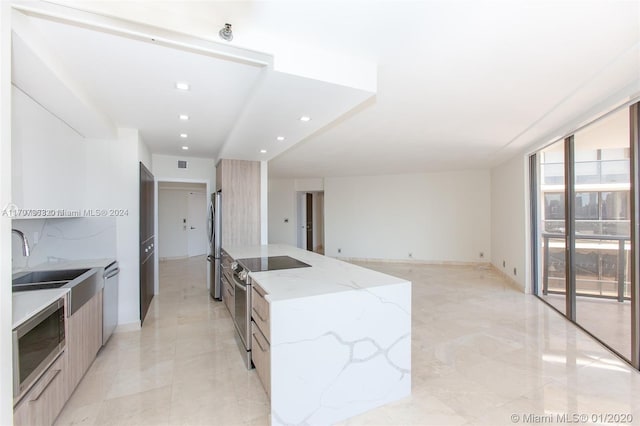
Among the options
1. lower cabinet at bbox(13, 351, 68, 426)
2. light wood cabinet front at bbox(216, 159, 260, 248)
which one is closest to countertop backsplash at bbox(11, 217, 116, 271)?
lower cabinet at bbox(13, 351, 68, 426)

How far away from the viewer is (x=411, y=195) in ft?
24.3

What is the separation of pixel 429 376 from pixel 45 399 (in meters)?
2.65

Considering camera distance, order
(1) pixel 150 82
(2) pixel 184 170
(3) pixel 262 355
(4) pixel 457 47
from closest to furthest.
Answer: (4) pixel 457 47
(3) pixel 262 355
(1) pixel 150 82
(2) pixel 184 170

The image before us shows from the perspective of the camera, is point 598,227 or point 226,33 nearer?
point 226,33

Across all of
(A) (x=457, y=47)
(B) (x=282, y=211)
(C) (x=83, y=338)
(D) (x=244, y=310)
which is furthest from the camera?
(B) (x=282, y=211)

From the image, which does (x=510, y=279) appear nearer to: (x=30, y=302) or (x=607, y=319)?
(x=607, y=319)

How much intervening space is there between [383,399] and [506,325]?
7.54 ft

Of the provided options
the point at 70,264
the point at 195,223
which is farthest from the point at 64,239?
the point at 195,223

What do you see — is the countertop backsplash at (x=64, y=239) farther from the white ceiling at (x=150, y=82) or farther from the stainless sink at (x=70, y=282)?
the white ceiling at (x=150, y=82)

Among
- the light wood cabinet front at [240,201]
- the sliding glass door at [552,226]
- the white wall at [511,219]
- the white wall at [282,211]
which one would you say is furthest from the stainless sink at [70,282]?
the white wall at [282,211]

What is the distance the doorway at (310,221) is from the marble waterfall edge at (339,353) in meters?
6.89

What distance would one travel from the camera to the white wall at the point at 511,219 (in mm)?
4714

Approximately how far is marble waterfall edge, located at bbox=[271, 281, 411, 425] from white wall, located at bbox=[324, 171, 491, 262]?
5674mm

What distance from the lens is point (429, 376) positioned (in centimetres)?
232
